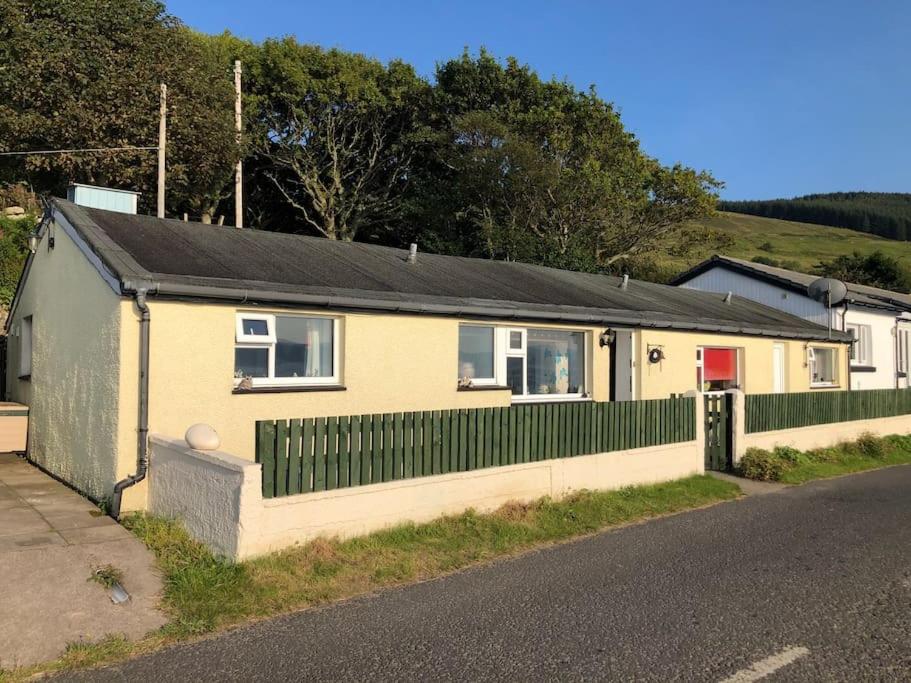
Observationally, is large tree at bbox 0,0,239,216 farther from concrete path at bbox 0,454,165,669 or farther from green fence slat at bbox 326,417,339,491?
green fence slat at bbox 326,417,339,491

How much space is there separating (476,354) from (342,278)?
7.90 feet

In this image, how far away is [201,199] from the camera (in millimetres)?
30281

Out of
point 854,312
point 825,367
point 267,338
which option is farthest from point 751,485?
point 854,312

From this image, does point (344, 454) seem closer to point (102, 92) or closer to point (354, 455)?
point (354, 455)

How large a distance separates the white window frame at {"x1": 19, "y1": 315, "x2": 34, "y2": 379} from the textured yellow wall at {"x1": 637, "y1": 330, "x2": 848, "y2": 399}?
33.5 ft

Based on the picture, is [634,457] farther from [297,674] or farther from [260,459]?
[297,674]

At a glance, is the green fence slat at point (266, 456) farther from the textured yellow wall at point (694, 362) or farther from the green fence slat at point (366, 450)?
the textured yellow wall at point (694, 362)

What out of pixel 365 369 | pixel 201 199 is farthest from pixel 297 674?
pixel 201 199

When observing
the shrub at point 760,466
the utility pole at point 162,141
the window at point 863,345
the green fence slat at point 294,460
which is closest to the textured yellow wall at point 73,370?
the green fence slat at point 294,460

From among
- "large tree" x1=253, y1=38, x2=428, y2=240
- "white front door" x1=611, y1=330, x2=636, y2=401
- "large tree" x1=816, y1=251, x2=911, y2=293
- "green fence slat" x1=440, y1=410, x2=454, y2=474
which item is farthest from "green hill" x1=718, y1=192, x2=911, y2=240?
"green fence slat" x1=440, y1=410, x2=454, y2=474

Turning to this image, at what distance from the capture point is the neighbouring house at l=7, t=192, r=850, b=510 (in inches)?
289

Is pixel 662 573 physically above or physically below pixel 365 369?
below

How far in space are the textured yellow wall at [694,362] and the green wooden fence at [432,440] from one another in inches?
111

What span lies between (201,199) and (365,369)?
24.2 m
